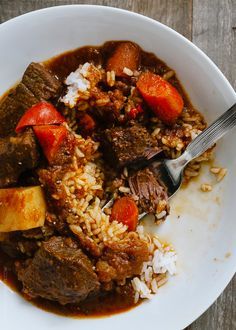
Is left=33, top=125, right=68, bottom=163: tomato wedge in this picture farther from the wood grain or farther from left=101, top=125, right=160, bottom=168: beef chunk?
the wood grain

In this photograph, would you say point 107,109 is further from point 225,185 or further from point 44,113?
point 225,185

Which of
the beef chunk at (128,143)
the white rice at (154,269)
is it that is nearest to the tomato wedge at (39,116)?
the beef chunk at (128,143)

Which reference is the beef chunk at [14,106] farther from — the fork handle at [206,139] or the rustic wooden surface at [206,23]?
the fork handle at [206,139]

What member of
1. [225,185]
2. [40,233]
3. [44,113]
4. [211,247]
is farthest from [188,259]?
[44,113]

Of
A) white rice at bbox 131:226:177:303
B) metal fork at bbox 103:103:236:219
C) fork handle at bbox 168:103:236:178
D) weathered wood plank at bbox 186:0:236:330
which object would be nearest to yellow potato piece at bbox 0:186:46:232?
metal fork at bbox 103:103:236:219

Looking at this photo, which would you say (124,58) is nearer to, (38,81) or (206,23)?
(38,81)
